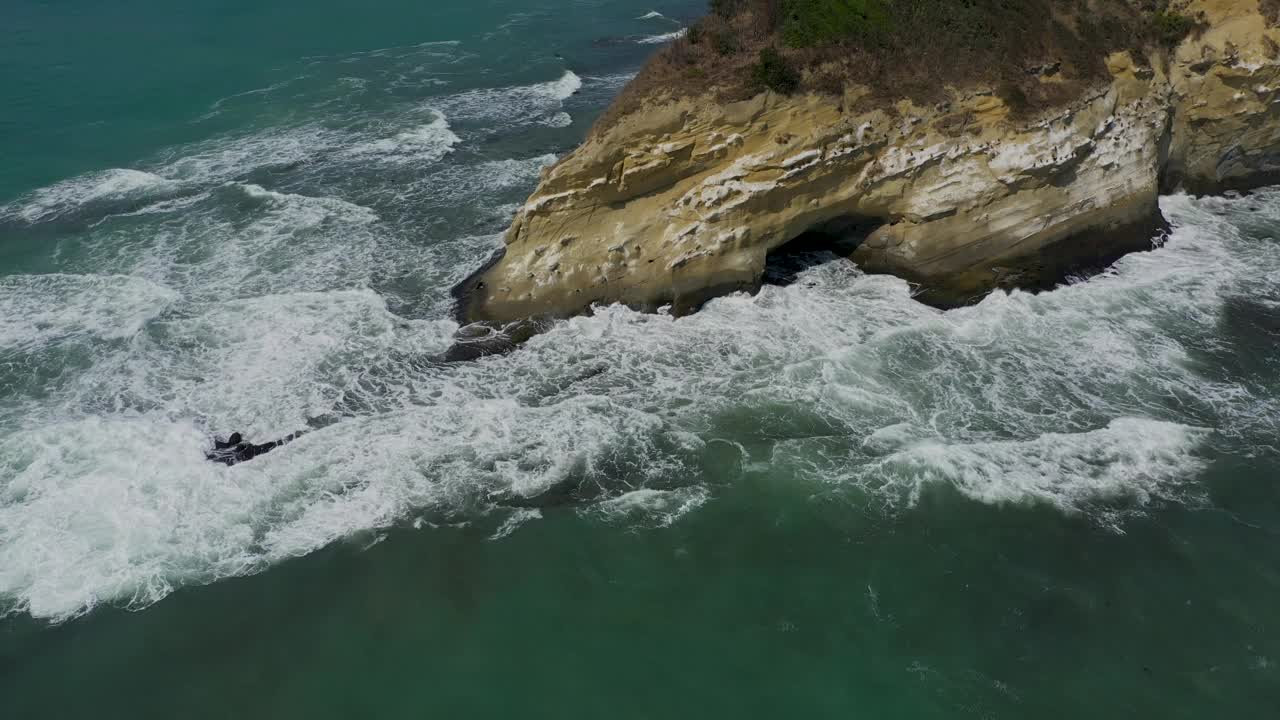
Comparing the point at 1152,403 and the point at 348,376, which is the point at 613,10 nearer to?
the point at 348,376

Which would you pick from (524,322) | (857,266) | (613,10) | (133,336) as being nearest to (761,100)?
(857,266)

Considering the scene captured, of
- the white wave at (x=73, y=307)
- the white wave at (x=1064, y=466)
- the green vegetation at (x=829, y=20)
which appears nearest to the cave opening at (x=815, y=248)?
the green vegetation at (x=829, y=20)

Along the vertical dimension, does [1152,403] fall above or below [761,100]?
below

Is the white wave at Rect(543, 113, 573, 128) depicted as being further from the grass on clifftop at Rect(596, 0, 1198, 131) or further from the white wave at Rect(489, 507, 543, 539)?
the white wave at Rect(489, 507, 543, 539)

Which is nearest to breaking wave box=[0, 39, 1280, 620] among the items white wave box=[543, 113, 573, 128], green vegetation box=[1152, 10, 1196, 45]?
green vegetation box=[1152, 10, 1196, 45]

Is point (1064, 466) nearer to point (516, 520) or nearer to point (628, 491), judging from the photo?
point (628, 491)

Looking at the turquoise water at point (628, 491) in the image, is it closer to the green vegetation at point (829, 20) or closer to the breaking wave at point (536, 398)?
the breaking wave at point (536, 398)
